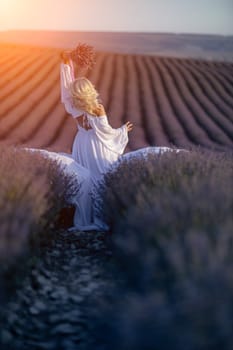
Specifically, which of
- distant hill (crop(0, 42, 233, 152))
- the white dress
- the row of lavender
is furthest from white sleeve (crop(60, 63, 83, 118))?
distant hill (crop(0, 42, 233, 152))

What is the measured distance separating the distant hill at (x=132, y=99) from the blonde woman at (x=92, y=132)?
3.39 m

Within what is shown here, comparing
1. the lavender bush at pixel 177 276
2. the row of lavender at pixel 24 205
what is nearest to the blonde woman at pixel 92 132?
the row of lavender at pixel 24 205

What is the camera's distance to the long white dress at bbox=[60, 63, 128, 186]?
5.02 metres

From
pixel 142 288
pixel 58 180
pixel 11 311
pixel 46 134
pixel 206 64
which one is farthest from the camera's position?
pixel 206 64

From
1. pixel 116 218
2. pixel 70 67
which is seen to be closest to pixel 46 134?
pixel 70 67

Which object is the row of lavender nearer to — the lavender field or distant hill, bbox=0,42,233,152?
the lavender field

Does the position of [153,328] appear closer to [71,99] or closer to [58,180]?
[58,180]

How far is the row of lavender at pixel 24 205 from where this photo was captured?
2.29 meters

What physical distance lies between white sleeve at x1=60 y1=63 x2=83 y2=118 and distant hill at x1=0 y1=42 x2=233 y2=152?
10.7 feet

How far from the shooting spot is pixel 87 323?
2.54m

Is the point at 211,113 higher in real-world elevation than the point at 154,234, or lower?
higher

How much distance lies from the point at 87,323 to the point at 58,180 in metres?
1.59

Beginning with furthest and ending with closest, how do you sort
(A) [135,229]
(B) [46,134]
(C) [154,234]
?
(B) [46,134] < (A) [135,229] < (C) [154,234]

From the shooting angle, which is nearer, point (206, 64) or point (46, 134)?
point (46, 134)
